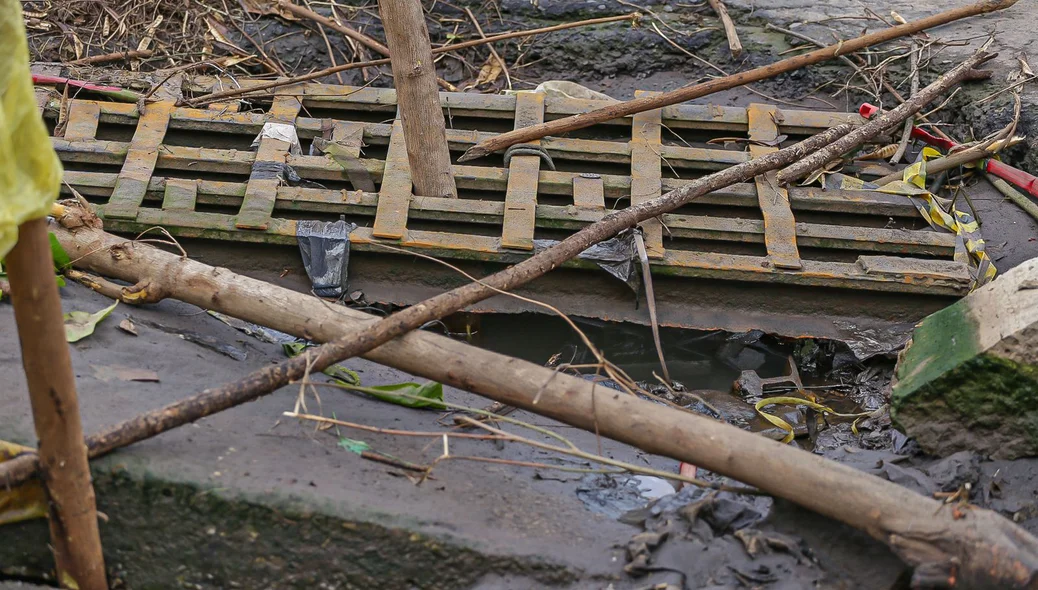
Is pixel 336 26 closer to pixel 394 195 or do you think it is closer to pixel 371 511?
pixel 394 195

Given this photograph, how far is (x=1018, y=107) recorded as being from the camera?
5.72 m

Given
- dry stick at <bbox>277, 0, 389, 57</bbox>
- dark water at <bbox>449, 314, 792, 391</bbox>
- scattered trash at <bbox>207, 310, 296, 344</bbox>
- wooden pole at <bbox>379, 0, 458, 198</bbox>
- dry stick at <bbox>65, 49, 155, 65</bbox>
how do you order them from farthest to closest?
dry stick at <bbox>277, 0, 389, 57</bbox>
dry stick at <bbox>65, 49, 155, 65</bbox>
dark water at <bbox>449, 314, 792, 391</bbox>
wooden pole at <bbox>379, 0, 458, 198</bbox>
scattered trash at <bbox>207, 310, 296, 344</bbox>

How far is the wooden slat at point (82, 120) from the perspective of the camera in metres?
5.39

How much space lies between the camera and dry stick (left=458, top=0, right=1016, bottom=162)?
17.9 feet

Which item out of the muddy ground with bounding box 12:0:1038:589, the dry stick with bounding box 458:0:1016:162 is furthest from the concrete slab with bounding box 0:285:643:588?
the dry stick with bounding box 458:0:1016:162

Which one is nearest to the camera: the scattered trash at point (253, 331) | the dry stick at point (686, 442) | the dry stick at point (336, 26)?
the dry stick at point (686, 442)

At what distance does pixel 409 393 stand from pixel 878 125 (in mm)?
3539

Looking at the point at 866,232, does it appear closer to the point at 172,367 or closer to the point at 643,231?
the point at 643,231

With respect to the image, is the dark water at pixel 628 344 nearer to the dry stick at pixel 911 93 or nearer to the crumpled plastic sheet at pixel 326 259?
the crumpled plastic sheet at pixel 326 259

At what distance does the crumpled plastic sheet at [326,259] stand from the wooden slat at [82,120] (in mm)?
1641

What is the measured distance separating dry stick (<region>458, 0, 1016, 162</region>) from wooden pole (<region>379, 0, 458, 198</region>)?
1.40 feet

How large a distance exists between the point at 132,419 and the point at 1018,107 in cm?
562

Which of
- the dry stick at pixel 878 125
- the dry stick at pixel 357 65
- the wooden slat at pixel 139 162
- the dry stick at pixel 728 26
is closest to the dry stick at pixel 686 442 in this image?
the wooden slat at pixel 139 162

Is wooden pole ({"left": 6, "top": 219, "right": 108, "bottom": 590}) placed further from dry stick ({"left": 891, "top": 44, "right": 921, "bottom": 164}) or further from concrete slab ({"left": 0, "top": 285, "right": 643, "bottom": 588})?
dry stick ({"left": 891, "top": 44, "right": 921, "bottom": 164})
